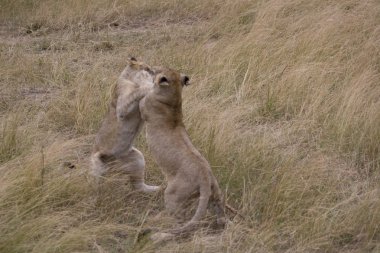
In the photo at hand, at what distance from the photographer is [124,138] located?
205 inches

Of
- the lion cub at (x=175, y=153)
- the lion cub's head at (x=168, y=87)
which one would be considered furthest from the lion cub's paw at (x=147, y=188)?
the lion cub's head at (x=168, y=87)

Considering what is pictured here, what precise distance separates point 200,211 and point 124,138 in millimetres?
1171

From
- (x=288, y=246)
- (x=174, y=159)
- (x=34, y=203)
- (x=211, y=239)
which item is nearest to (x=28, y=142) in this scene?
(x=34, y=203)

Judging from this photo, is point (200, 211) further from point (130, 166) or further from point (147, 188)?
point (130, 166)

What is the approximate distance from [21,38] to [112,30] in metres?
1.22

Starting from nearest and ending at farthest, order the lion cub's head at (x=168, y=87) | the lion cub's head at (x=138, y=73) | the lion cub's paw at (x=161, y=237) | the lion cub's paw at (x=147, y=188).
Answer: the lion cub's paw at (x=161, y=237)
the lion cub's head at (x=168, y=87)
the lion cub's paw at (x=147, y=188)
the lion cub's head at (x=138, y=73)

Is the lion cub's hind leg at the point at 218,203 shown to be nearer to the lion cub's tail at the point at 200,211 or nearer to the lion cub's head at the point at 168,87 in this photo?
the lion cub's tail at the point at 200,211

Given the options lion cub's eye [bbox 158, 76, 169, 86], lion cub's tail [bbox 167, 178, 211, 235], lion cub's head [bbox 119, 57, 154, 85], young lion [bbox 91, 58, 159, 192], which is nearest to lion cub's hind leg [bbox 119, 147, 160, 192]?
young lion [bbox 91, 58, 159, 192]

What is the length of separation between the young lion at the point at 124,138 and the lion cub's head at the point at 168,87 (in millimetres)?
320

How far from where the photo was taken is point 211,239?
432 centimetres

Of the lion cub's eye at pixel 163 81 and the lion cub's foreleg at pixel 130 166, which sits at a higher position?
the lion cub's eye at pixel 163 81

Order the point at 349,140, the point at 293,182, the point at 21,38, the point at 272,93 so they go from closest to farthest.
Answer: the point at 293,182 < the point at 349,140 < the point at 272,93 < the point at 21,38

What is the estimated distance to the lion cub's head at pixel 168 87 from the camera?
4770mm

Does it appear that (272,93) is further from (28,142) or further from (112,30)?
(112,30)
